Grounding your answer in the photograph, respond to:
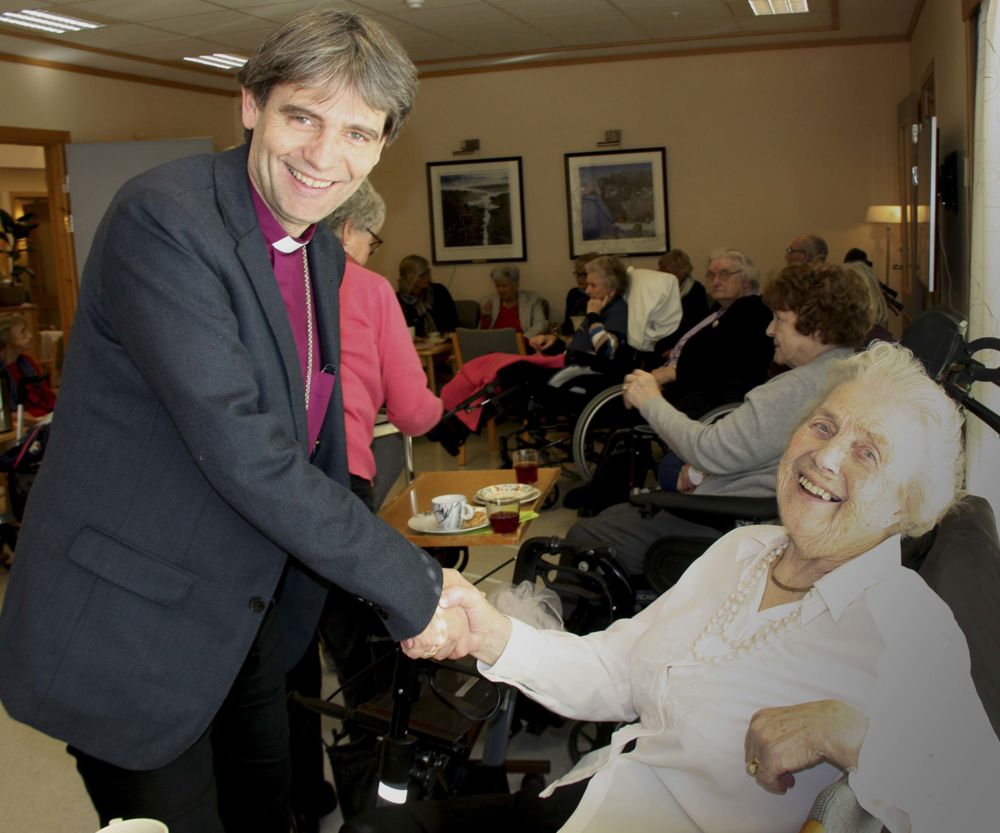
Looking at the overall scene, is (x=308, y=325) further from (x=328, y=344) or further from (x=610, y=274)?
(x=610, y=274)

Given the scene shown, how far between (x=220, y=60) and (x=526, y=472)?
661cm

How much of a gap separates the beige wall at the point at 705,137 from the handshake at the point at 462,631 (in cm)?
802

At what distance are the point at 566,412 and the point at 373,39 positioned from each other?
440 cm

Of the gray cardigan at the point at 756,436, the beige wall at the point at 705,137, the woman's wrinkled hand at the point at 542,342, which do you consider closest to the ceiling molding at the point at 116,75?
the beige wall at the point at 705,137

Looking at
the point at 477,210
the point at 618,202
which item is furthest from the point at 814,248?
the point at 477,210

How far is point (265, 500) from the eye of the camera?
1.32 meters

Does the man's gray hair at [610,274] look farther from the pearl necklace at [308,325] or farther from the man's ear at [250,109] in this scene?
the man's ear at [250,109]

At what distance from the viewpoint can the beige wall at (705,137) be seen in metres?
8.73

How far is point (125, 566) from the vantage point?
51.5 inches

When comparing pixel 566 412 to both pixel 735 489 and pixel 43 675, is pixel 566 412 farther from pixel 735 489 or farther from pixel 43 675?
pixel 43 675

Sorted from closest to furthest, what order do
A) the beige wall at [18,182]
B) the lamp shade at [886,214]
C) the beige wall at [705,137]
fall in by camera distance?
the lamp shade at [886,214] < the beige wall at [705,137] < the beige wall at [18,182]

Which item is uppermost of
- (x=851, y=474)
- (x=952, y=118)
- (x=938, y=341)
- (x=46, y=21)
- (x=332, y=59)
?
(x=46, y=21)

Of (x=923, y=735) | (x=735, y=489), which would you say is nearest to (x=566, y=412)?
(x=735, y=489)

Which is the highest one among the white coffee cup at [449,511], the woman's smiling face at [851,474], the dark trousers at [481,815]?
the woman's smiling face at [851,474]
